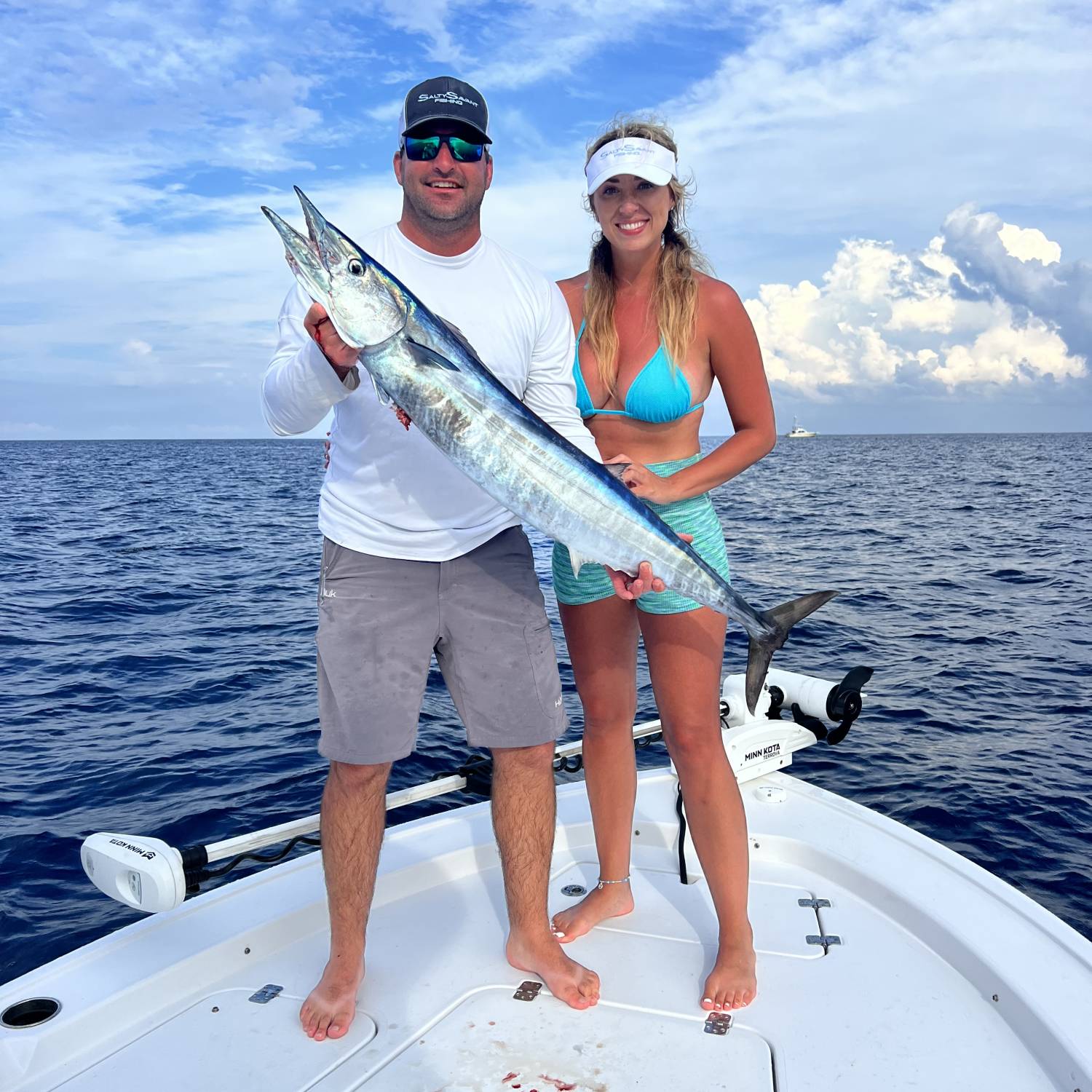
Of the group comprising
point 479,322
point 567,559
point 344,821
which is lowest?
point 344,821

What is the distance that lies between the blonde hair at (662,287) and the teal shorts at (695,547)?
0.44m

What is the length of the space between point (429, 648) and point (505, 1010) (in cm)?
123

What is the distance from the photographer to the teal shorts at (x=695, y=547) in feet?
10.9

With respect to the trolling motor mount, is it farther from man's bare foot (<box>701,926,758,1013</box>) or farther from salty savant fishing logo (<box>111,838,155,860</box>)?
salty savant fishing logo (<box>111,838,155,860</box>)

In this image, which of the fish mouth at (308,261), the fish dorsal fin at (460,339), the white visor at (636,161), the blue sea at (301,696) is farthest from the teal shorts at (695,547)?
the blue sea at (301,696)

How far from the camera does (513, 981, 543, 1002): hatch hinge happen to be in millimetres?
3141

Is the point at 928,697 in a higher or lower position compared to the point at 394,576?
lower

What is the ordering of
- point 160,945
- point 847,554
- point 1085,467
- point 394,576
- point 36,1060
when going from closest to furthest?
1. point 36,1060
2. point 394,576
3. point 160,945
4. point 847,554
5. point 1085,467

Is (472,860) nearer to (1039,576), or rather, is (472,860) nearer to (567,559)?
(567,559)

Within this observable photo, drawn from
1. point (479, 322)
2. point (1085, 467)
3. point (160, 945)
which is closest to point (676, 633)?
point (479, 322)

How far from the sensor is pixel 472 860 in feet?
13.5

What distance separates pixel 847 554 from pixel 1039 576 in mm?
4758

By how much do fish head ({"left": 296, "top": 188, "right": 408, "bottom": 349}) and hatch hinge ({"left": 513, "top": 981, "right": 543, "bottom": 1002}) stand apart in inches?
87.1

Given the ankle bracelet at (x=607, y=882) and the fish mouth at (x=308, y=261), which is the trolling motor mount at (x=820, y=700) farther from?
the fish mouth at (x=308, y=261)
